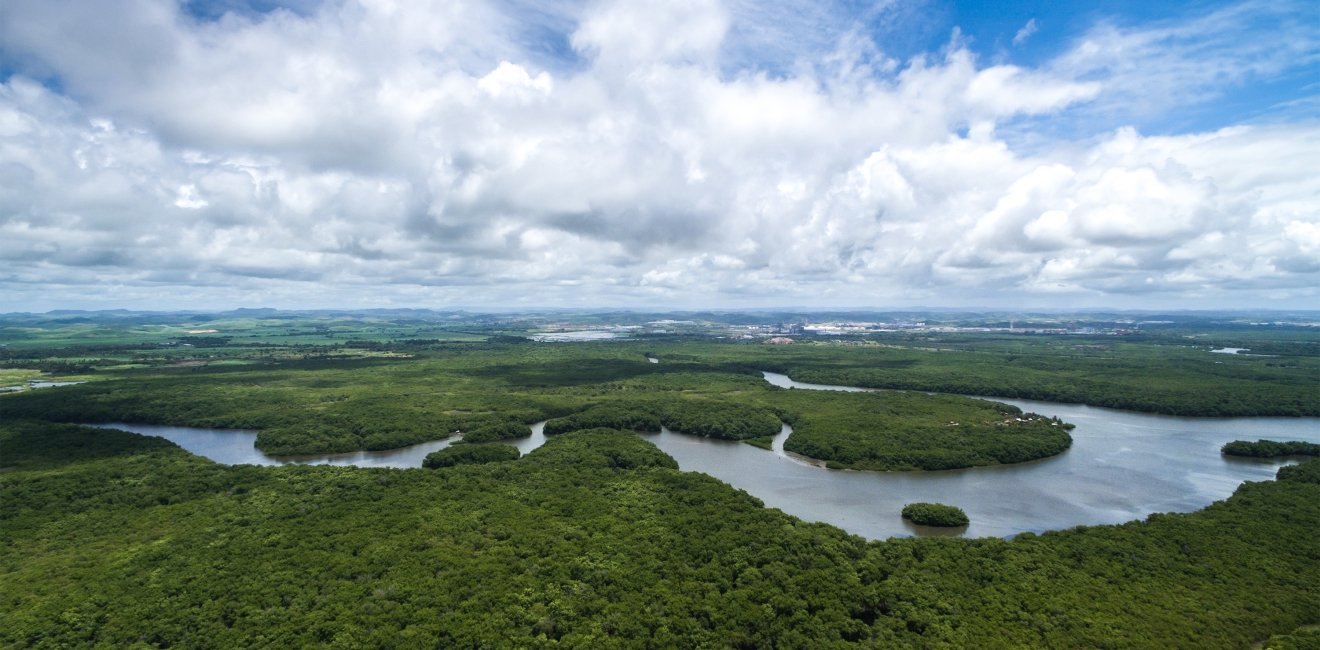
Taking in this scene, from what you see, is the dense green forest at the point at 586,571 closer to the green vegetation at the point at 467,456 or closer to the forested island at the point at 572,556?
the forested island at the point at 572,556

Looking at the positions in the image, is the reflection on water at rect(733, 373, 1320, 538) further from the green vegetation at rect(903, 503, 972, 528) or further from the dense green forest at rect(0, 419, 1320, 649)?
the dense green forest at rect(0, 419, 1320, 649)

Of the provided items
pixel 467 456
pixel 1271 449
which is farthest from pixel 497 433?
pixel 1271 449

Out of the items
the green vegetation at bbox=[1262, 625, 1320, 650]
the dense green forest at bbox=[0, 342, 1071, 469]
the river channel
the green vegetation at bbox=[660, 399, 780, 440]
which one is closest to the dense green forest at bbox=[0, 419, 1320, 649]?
the green vegetation at bbox=[1262, 625, 1320, 650]

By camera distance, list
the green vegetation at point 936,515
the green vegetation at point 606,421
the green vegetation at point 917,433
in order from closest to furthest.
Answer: the green vegetation at point 936,515 → the green vegetation at point 917,433 → the green vegetation at point 606,421

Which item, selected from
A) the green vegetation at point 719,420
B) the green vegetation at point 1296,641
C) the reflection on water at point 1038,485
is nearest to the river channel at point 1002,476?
the reflection on water at point 1038,485

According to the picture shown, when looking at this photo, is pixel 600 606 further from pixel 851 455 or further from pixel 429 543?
pixel 851 455
